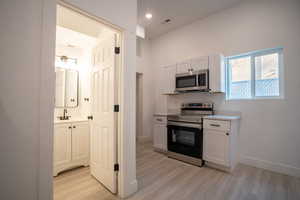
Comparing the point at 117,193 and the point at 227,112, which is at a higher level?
the point at 227,112

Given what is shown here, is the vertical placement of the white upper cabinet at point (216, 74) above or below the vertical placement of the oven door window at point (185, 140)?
above

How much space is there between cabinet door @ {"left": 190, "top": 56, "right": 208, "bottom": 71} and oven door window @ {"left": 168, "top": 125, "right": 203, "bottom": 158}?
1399mm

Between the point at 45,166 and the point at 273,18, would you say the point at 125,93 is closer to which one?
the point at 45,166

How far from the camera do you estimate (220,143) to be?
8.20 ft

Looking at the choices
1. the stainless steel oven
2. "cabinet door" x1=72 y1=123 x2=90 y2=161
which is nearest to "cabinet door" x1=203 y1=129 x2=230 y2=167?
the stainless steel oven

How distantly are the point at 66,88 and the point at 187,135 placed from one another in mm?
2799

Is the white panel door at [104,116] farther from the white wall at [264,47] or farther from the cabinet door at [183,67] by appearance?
the white wall at [264,47]

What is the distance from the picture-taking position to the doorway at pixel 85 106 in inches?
74.3

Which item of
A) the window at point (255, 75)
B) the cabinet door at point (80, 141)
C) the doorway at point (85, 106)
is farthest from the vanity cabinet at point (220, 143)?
the cabinet door at point (80, 141)

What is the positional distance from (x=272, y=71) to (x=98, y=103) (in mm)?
3297

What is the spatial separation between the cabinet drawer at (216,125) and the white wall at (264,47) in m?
0.70

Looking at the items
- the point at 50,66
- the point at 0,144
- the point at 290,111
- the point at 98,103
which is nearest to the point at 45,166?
the point at 0,144

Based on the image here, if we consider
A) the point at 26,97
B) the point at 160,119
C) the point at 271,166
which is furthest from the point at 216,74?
the point at 26,97

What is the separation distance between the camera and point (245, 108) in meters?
2.84
